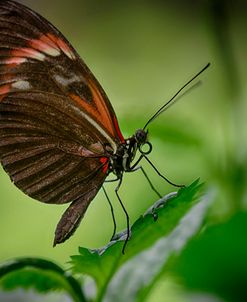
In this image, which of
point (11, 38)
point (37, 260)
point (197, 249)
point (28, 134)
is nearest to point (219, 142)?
point (28, 134)

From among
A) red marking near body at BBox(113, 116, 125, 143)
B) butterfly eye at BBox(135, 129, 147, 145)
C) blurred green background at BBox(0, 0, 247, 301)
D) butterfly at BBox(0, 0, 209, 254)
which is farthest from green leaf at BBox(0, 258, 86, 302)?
butterfly eye at BBox(135, 129, 147, 145)

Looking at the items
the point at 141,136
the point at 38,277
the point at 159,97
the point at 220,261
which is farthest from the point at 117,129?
the point at 159,97

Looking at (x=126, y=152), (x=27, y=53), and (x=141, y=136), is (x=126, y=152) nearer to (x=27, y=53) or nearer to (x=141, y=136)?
(x=141, y=136)

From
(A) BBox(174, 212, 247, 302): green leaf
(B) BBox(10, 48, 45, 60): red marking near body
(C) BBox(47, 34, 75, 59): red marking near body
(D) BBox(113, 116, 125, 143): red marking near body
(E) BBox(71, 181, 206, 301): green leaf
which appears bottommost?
(A) BBox(174, 212, 247, 302): green leaf

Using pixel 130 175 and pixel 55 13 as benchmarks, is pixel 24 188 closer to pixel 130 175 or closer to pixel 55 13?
pixel 130 175

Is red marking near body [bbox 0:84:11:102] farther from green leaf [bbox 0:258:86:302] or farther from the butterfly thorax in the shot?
green leaf [bbox 0:258:86:302]
